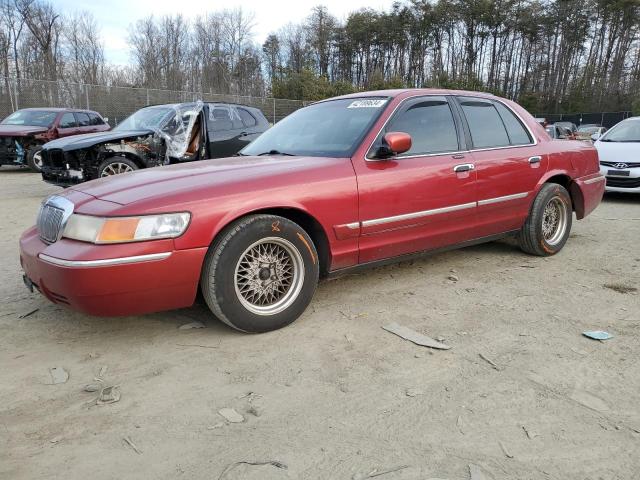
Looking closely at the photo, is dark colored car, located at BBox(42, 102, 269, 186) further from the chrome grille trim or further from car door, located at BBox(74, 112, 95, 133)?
car door, located at BBox(74, 112, 95, 133)

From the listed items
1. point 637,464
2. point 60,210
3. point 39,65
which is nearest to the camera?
point 637,464

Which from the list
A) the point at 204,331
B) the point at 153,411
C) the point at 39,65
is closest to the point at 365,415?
the point at 153,411

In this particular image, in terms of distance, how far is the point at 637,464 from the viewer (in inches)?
77.0

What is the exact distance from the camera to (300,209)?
128 inches

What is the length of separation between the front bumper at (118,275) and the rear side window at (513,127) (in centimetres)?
323

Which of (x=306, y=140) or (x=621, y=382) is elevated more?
(x=306, y=140)

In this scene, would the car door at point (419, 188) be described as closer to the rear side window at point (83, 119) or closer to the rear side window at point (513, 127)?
the rear side window at point (513, 127)

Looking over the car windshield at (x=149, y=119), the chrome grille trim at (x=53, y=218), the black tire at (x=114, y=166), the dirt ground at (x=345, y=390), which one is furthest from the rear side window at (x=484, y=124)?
the black tire at (x=114, y=166)

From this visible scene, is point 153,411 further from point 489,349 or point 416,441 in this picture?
point 489,349

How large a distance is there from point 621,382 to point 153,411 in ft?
7.74

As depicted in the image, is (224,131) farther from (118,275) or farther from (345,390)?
(345,390)

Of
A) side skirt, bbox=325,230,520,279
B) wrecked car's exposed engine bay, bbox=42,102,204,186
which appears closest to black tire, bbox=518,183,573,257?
side skirt, bbox=325,230,520,279

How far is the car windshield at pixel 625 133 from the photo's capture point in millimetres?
9092

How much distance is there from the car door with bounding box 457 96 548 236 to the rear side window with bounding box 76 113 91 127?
12.3m
